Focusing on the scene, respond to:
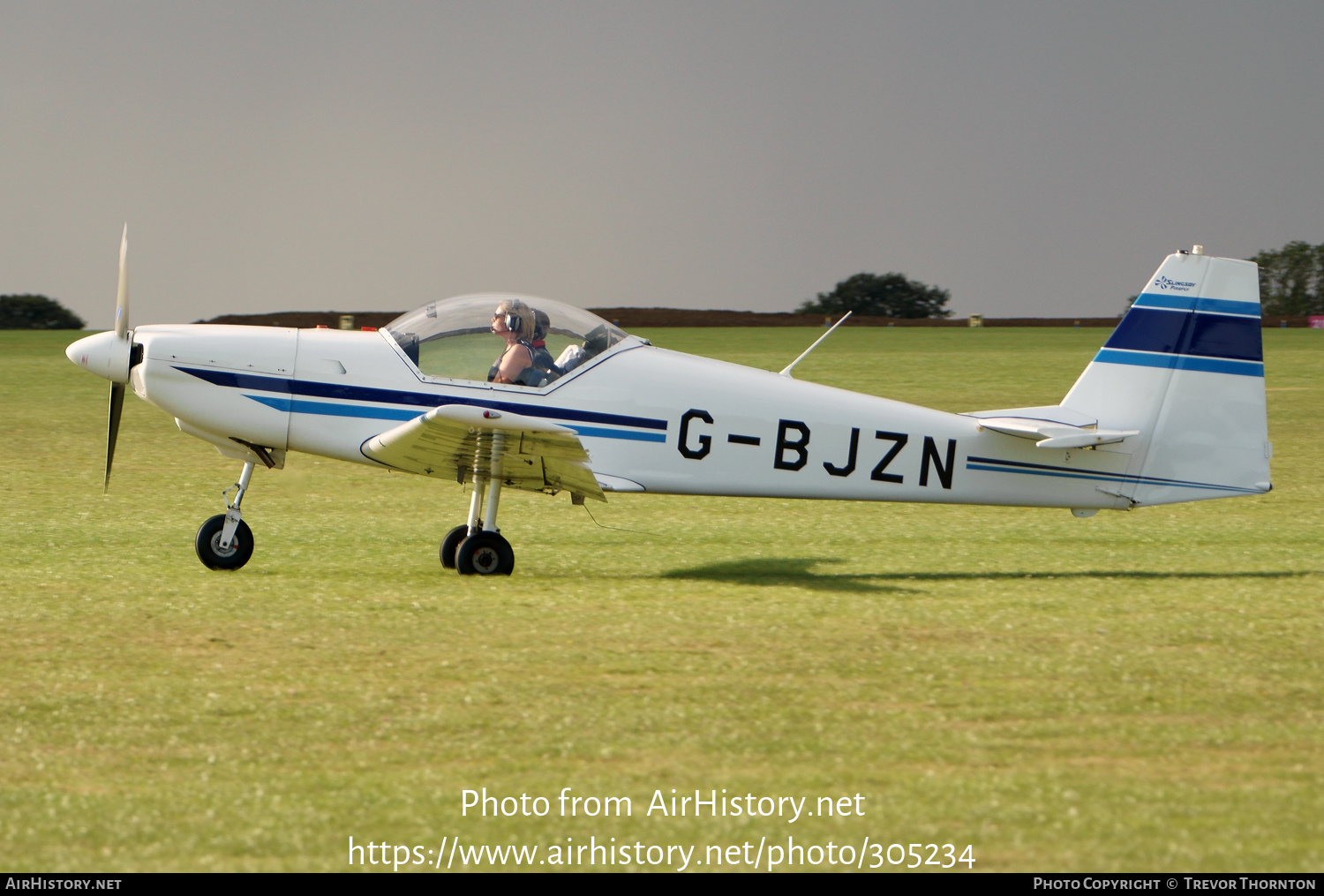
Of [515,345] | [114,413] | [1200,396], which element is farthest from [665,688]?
[1200,396]

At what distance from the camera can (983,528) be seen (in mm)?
11602

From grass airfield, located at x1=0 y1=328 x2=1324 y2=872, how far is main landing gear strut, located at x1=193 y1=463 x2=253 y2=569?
0.16m

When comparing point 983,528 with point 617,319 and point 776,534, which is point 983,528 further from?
point 617,319

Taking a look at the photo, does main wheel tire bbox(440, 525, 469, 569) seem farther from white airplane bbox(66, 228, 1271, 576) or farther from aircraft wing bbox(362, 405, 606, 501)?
aircraft wing bbox(362, 405, 606, 501)

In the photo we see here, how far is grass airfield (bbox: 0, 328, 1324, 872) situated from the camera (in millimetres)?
4293

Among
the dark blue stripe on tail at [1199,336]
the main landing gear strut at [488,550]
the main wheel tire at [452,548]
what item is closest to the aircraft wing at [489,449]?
the main landing gear strut at [488,550]

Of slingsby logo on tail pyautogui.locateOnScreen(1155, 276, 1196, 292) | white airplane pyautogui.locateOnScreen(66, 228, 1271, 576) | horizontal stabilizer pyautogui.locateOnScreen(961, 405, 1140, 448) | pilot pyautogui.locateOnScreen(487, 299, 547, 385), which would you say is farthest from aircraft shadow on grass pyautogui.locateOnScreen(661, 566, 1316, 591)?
slingsby logo on tail pyautogui.locateOnScreen(1155, 276, 1196, 292)

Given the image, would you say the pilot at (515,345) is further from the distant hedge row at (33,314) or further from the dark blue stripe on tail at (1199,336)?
the distant hedge row at (33,314)

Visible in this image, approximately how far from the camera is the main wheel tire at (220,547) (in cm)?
873

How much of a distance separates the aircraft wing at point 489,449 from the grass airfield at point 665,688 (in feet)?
2.26

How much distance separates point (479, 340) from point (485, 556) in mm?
1470

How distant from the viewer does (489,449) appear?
8.11 m

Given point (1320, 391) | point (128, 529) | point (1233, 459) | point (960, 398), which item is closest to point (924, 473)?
point (1233, 459)

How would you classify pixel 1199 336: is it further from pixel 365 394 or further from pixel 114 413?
pixel 114 413
